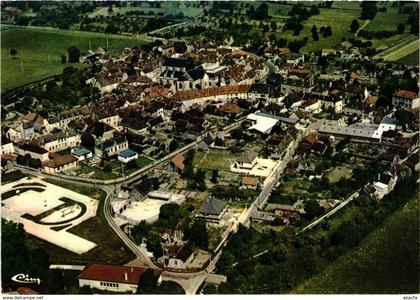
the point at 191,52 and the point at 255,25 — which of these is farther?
the point at 255,25

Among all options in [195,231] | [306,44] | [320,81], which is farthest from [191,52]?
[195,231]

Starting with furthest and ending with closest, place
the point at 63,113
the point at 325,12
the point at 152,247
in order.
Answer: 1. the point at 325,12
2. the point at 63,113
3. the point at 152,247

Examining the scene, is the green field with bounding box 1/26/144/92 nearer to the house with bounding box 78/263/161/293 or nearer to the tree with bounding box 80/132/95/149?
the tree with bounding box 80/132/95/149

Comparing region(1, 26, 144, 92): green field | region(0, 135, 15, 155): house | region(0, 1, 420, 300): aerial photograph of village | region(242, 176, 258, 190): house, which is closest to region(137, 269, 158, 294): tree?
region(0, 1, 420, 300): aerial photograph of village

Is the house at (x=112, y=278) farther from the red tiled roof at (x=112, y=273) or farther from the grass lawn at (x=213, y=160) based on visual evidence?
the grass lawn at (x=213, y=160)

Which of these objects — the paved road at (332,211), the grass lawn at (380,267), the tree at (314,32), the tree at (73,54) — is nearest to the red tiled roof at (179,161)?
the paved road at (332,211)

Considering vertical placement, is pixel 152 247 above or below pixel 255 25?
below

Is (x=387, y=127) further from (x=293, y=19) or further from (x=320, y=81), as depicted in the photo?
(x=293, y=19)
